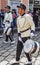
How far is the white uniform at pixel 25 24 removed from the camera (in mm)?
6163

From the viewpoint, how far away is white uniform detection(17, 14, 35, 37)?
20.2ft

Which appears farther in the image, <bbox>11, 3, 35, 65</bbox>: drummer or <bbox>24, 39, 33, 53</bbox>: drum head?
<bbox>11, 3, 35, 65</bbox>: drummer

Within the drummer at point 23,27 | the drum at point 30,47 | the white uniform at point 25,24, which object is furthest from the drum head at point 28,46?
the white uniform at point 25,24

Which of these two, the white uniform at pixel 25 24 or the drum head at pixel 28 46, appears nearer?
the drum head at pixel 28 46

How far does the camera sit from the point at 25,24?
6199mm

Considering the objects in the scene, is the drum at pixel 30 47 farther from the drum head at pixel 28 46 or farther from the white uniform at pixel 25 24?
the white uniform at pixel 25 24

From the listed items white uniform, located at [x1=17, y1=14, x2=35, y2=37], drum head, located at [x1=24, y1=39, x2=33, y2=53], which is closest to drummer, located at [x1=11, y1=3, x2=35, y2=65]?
white uniform, located at [x1=17, y1=14, x2=35, y2=37]

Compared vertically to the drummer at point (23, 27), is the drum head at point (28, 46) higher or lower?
lower

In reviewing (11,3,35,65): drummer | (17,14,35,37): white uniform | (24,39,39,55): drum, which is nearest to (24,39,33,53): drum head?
(24,39,39,55): drum

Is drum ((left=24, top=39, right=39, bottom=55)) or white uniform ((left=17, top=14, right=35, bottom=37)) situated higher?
white uniform ((left=17, top=14, right=35, bottom=37))

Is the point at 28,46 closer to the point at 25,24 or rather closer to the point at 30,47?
the point at 30,47

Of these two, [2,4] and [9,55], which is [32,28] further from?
[2,4]

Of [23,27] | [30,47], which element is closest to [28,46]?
[30,47]

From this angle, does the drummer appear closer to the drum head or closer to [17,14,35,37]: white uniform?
[17,14,35,37]: white uniform
